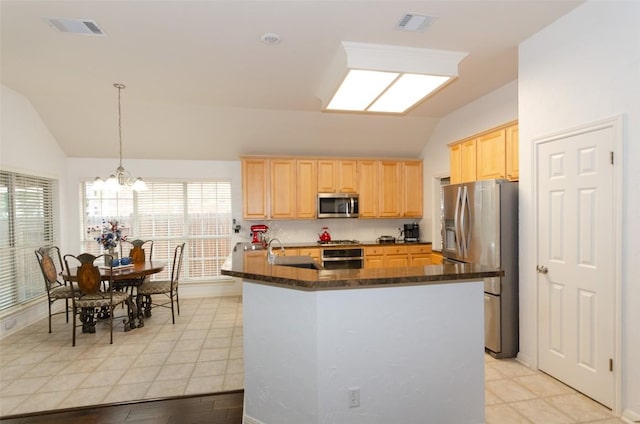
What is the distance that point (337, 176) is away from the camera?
19.0 ft

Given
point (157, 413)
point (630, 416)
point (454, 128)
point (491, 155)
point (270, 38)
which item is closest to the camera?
point (630, 416)

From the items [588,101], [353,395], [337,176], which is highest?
[588,101]

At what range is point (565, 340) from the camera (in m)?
2.69

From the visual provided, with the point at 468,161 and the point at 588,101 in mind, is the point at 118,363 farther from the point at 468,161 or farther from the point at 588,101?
the point at 588,101

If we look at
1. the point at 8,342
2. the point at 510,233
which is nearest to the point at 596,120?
the point at 510,233

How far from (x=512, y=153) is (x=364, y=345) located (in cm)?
280

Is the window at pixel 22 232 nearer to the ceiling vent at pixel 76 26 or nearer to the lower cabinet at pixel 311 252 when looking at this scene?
the ceiling vent at pixel 76 26

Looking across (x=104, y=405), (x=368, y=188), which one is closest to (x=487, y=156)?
(x=368, y=188)

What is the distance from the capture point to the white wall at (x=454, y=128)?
3977 mm

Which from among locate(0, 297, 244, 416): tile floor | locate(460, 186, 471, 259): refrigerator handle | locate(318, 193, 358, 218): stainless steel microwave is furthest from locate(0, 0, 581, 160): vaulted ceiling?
locate(0, 297, 244, 416): tile floor

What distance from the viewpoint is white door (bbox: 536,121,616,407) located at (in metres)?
2.37

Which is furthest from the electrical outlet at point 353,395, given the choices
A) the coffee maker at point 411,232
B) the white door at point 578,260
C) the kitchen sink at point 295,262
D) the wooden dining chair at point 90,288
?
the coffee maker at point 411,232

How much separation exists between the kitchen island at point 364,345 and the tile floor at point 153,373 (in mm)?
639

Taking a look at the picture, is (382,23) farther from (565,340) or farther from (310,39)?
(565,340)
